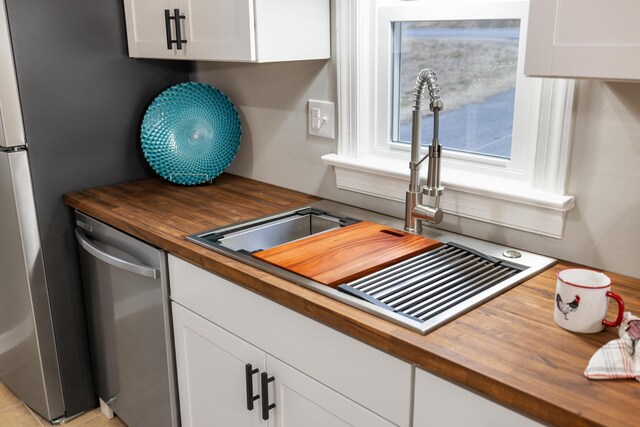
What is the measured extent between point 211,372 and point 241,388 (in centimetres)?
14

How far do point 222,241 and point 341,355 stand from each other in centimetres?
55

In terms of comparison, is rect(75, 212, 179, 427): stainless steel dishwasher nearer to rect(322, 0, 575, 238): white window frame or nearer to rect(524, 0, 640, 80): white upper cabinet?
rect(322, 0, 575, 238): white window frame

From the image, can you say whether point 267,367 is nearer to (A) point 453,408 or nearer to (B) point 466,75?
(A) point 453,408

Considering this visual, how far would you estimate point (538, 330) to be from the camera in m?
1.16

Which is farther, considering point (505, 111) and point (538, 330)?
point (505, 111)

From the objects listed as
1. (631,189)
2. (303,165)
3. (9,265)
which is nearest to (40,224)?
(9,265)

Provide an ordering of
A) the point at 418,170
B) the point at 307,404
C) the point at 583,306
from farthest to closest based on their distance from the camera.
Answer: the point at 418,170 < the point at 307,404 < the point at 583,306

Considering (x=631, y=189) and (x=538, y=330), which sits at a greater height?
(x=631, y=189)

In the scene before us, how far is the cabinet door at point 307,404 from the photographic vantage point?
128 cm

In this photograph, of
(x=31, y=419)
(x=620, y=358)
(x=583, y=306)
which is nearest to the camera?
(x=620, y=358)

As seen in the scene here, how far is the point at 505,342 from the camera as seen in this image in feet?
3.65

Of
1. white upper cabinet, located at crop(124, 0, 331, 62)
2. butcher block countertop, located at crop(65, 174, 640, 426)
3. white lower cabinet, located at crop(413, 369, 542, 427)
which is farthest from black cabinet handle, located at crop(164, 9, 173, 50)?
white lower cabinet, located at crop(413, 369, 542, 427)

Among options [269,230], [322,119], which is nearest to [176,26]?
[322,119]

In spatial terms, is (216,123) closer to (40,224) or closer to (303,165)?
(303,165)
